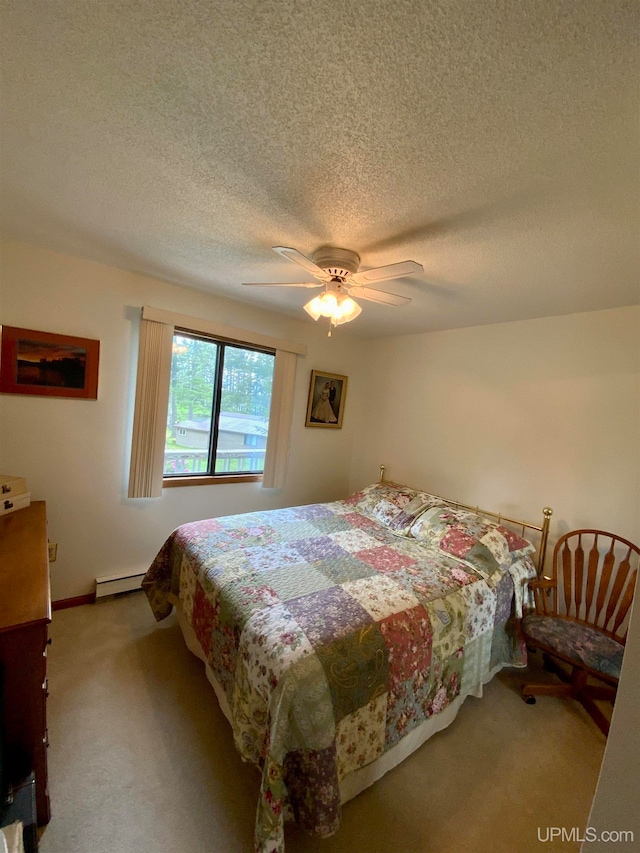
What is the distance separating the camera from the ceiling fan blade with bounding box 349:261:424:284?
1.31m

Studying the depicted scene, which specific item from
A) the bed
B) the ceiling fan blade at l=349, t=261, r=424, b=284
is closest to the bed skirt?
the bed

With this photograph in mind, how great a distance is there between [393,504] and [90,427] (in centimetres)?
236

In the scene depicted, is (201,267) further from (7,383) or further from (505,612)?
(505,612)

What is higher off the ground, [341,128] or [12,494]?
[341,128]

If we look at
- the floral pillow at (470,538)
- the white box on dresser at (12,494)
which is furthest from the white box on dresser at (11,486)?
the floral pillow at (470,538)

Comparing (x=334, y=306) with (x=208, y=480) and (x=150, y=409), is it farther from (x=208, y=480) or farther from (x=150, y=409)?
(x=208, y=480)

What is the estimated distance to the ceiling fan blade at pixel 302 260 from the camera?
130 centimetres

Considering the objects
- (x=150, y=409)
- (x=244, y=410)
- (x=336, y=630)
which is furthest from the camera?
(x=244, y=410)

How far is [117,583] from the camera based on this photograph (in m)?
2.41

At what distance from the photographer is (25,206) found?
1498 millimetres

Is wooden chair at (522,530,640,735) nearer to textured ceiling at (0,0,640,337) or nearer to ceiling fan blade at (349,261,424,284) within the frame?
textured ceiling at (0,0,640,337)

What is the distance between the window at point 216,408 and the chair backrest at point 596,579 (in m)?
2.44

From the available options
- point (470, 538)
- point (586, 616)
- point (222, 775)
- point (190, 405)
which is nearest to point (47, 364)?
point (190, 405)

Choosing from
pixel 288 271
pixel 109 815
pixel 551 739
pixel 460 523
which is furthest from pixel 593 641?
pixel 288 271
